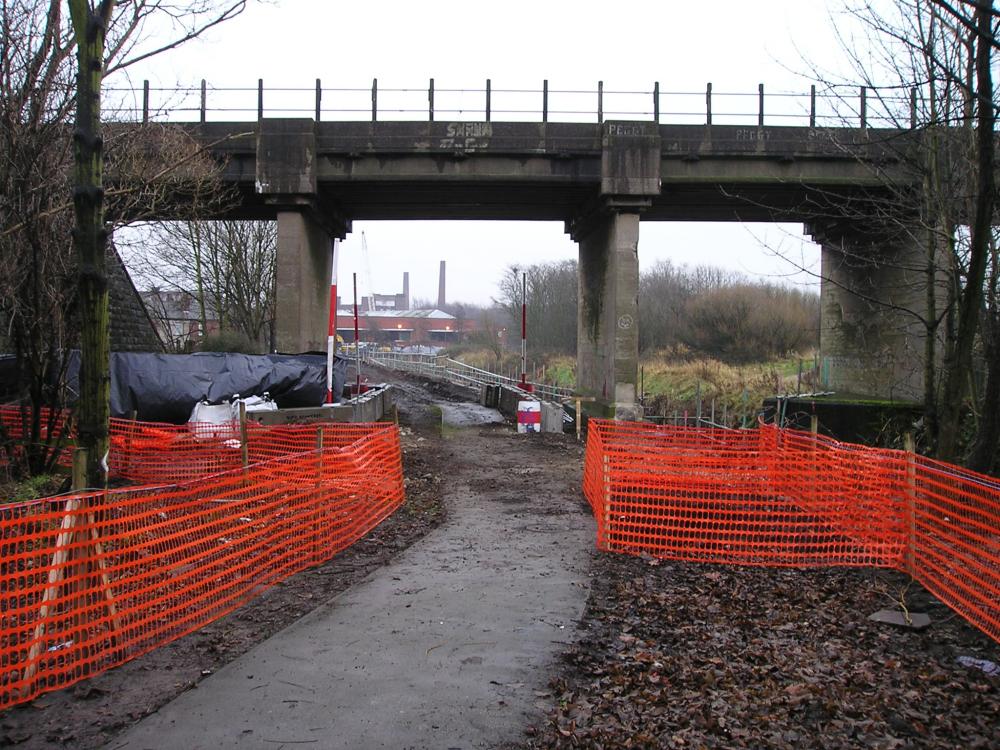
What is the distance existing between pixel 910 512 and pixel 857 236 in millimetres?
17892

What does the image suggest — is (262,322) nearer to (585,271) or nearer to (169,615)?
(585,271)

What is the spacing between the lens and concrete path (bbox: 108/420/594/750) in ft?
12.1

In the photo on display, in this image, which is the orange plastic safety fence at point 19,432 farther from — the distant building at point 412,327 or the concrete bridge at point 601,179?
the distant building at point 412,327

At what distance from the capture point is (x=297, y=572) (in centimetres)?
676

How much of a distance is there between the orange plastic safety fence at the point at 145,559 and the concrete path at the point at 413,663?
717 millimetres

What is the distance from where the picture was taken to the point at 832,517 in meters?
8.30

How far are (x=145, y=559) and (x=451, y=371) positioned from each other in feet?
149

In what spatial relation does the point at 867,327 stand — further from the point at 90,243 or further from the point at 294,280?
the point at 90,243

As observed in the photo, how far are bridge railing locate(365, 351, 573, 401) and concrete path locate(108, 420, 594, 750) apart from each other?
22432mm

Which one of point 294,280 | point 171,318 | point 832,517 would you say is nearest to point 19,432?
point 294,280

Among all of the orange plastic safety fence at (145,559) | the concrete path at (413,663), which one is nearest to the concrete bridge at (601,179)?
the orange plastic safety fence at (145,559)

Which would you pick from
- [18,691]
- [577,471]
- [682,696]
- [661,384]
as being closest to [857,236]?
[661,384]

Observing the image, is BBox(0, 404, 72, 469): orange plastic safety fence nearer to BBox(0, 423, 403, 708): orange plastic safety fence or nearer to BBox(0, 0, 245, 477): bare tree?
BBox(0, 0, 245, 477): bare tree

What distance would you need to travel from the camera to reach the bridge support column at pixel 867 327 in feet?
70.4
